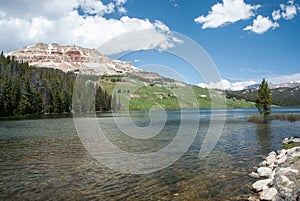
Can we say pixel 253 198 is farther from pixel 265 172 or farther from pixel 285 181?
pixel 265 172

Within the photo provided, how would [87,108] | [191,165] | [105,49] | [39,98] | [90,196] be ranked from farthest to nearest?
[87,108]
[39,98]
[105,49]
[191,165]
[90,196]

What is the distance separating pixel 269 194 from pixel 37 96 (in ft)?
392

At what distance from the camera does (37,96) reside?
116 meters

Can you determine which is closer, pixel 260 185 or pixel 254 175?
pixel 260 185

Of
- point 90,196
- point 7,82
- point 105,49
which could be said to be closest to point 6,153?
point 105,49

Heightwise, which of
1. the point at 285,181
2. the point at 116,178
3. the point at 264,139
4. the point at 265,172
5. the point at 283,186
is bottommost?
the point at 116,178

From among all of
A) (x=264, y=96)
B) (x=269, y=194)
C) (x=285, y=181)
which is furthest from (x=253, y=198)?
(x=264, y=96)

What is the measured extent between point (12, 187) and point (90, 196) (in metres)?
5.13

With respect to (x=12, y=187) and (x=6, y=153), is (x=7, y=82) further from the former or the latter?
(x=12, y=187)

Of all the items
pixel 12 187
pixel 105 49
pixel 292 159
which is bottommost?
pixel 12 187

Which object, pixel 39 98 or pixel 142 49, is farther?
pixel 39 98

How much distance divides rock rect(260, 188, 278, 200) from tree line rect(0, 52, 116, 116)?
99613 millimetres

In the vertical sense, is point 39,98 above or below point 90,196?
above

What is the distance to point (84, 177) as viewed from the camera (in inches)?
661
